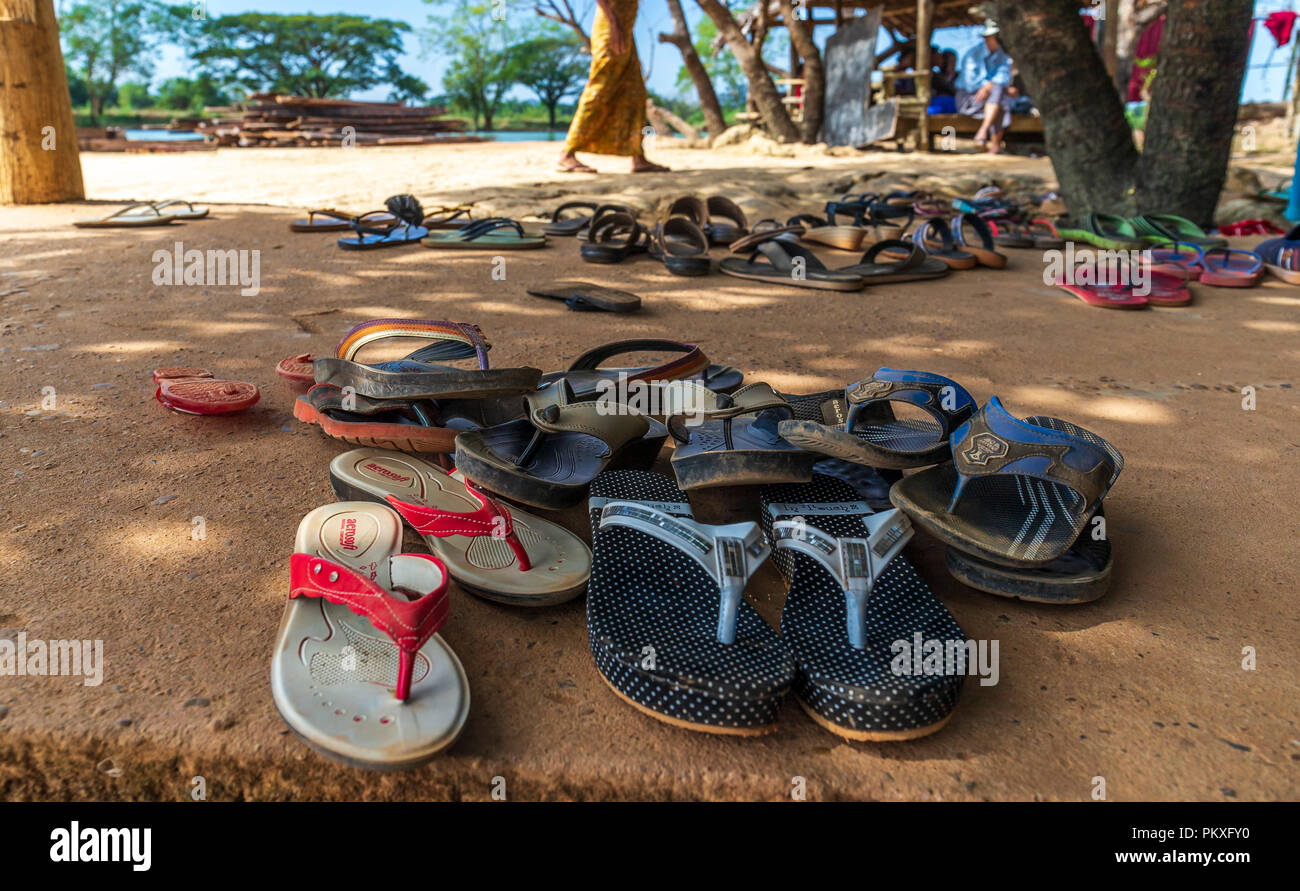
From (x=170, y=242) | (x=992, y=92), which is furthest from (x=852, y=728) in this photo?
(x=992, y=92)

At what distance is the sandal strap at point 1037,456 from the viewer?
4.00 feet

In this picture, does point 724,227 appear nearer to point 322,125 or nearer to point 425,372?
point 425,372

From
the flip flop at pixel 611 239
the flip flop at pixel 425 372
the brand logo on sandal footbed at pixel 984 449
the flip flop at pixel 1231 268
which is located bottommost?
the brand logo on sandal footbed at pixel 984 449

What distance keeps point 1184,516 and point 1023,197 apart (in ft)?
19.5

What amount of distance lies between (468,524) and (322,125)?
1661 cm

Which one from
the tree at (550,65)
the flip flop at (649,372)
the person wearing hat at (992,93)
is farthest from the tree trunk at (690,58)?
the tree at (550,65)

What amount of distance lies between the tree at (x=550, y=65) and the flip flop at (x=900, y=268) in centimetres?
2809

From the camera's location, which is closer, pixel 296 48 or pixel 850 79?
pixel 850 79

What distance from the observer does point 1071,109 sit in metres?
4.51

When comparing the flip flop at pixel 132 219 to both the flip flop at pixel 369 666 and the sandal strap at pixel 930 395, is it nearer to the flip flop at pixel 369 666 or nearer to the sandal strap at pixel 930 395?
the flip flop at pixel 369 666

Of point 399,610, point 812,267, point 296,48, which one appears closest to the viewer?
point 399,610

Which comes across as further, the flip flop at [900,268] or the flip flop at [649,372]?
the flip flop at [900,268]

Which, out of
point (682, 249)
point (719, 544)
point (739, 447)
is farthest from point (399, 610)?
point (682, 249)

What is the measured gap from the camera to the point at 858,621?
1072 millimetres
